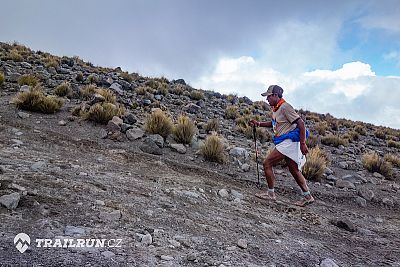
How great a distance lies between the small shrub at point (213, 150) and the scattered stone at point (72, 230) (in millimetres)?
4762

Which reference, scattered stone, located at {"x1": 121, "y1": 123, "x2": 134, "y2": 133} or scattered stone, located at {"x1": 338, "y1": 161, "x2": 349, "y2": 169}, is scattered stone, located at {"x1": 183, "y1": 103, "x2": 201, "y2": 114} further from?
scattered stone, located at {"x1": 338, "y1": 161, "x2": 349, "y2": 169}

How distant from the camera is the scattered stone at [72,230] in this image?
3189mm

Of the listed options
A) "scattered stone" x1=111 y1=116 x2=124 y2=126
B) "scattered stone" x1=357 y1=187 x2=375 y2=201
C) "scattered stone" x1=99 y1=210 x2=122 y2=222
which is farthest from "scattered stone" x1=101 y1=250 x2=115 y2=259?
"scattered stone" x1=357 y1=187 x2=375 y2=201

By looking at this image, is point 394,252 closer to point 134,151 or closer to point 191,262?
point 191,262

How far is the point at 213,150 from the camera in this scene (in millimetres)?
7797

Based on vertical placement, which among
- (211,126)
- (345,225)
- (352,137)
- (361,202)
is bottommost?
(345,225)

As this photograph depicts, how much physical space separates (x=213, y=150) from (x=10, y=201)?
4968 mm

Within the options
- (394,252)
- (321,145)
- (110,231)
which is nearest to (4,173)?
(110,231)

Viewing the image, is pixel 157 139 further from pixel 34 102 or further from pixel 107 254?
pixel 107 254

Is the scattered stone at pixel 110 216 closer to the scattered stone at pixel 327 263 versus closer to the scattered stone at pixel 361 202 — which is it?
the scattered stone at pixel 327 263

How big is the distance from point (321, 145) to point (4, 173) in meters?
11.7

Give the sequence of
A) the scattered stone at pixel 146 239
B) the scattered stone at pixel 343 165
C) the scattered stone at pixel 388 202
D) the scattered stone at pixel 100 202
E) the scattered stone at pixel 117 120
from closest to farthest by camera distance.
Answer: the scattered stone at pixel 146 239, the scattered stone at pixel 100 202, the scattered stone at pixel 388 202, the scattered stone at pixel 117 120, the scattered stone at pixel 343 165

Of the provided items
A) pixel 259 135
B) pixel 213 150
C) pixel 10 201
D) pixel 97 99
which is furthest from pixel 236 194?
pixel 259 135

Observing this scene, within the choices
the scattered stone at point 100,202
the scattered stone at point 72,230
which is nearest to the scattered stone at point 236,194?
the scattered stone at point 100,202
